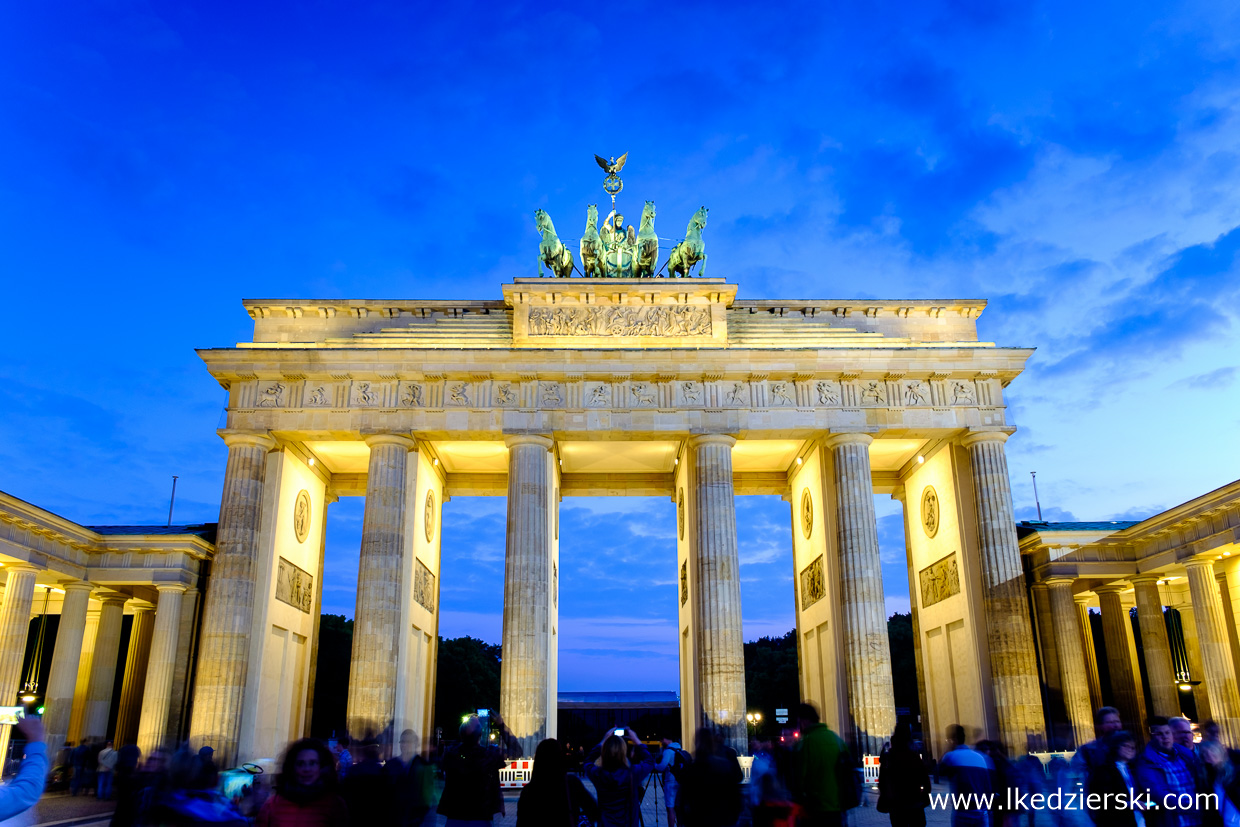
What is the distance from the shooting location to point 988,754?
11.7 meters

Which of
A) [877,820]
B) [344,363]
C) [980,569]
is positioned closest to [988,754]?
[877,820]

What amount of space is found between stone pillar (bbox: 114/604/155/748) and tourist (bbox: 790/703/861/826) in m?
29.9

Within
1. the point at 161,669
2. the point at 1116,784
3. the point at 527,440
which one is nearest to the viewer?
the point at 1116,784

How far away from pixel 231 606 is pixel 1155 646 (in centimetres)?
3045

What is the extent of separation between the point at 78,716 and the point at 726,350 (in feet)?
87.2

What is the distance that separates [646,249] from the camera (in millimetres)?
35469

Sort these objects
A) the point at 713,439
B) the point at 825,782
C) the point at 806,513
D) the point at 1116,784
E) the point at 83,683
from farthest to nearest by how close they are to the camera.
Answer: the point at 806,513
the point at 83,683
the point at 713,439
the point at 825,782
the point at 1116,784

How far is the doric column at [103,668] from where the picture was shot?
101ft

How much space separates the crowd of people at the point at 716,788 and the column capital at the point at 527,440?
2135 cm

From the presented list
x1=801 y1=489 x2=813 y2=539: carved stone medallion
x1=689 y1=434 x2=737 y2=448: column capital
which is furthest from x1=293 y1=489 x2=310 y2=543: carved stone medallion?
x1=801 y1=489 x2=813 y2=539: carved stone medallion

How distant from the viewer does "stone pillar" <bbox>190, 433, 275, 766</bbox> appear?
2769 cm

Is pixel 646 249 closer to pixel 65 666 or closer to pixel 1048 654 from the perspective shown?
pixel 1048 654

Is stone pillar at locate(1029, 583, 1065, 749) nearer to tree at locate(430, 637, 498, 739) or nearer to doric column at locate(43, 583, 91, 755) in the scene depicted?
doric column at locate(43, 583, 91, 755)

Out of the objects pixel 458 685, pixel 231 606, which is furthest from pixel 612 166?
pixel 458 685
